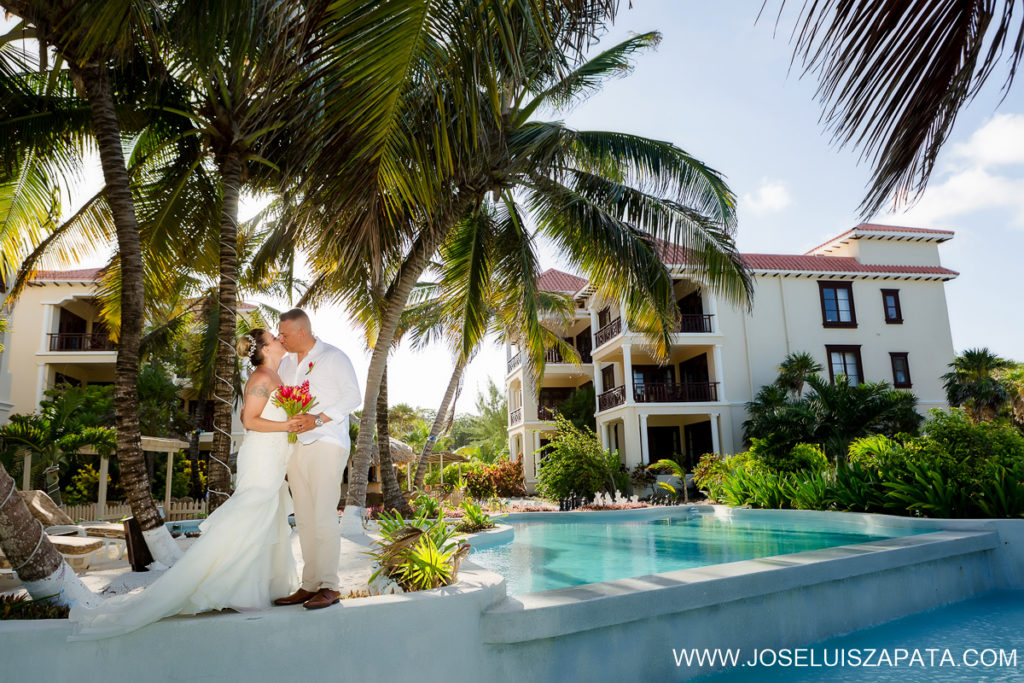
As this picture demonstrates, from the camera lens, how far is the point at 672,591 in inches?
170

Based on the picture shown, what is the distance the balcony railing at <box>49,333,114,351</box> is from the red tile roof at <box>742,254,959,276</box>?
23.4m

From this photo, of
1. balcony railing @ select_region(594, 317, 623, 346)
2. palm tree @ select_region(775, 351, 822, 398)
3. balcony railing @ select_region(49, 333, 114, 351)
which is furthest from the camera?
balcony railing @ select_region(49, 333, 114, 351)

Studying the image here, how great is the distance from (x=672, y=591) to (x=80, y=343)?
2703 cm

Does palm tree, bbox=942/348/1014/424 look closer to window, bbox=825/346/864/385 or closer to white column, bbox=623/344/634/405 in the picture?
window, bbox=825/346/864/385

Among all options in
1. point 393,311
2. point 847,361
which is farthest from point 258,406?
point 847,361

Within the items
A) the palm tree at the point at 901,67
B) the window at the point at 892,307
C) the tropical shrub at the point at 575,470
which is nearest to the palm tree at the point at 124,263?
the palm tree at the point at 901,67

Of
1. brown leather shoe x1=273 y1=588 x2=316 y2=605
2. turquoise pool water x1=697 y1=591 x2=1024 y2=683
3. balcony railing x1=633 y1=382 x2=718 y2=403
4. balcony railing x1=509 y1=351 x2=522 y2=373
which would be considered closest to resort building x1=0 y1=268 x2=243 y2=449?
balcony railing x1=509 y1=351 x2=522 y2=373

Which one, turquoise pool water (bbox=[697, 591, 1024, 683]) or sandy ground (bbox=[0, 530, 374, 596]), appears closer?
turquoise pool water (bbox=[697, 591, 1024, 683])

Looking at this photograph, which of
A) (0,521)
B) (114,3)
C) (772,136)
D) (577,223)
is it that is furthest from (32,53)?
(772,136)

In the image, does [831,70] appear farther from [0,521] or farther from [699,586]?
[0,521]

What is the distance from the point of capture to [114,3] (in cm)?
373

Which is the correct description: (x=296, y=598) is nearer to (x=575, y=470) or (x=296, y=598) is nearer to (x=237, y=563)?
(x=237, y=563)

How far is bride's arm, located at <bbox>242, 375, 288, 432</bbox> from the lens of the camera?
366cm

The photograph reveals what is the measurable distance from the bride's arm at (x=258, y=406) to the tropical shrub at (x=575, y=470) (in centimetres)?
1415
